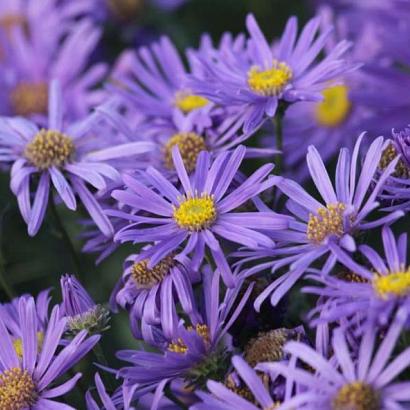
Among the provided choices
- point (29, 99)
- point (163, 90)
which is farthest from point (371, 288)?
point (29, 99)

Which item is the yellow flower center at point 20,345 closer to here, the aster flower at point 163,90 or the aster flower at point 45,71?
the aster flower at point 163,90

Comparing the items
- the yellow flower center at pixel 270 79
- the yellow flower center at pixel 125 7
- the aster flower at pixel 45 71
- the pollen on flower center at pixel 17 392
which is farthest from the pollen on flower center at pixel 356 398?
the yellow flower center at pixel 125 7

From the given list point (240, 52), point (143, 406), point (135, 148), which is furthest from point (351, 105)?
point (143, 406)

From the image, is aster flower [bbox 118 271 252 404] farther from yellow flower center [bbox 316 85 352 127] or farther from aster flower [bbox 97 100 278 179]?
yellow flower center [bbox 316 85 352 127]

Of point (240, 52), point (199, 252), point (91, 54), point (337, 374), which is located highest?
point (91, 54)

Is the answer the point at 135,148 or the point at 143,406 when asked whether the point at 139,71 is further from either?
the point at 143,406

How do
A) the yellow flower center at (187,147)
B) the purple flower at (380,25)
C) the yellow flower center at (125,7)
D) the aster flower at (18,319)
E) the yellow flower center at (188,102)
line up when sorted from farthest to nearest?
the yellow flower center at (125,7) → the purple flower at (380,25) → the yellow flower center at (188,102) → the yellow flower center at (187,147) → the aster flower at (18,319)

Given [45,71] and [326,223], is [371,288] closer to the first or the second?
[326,223]
